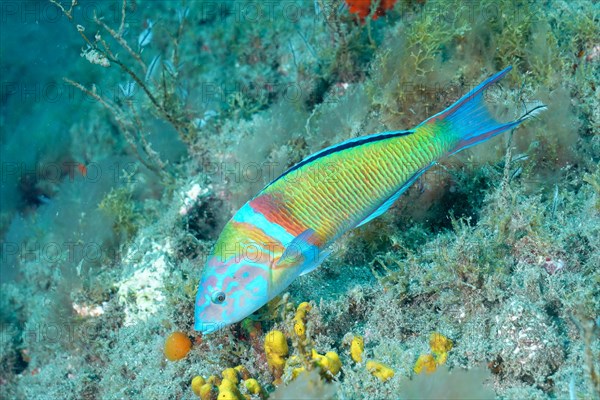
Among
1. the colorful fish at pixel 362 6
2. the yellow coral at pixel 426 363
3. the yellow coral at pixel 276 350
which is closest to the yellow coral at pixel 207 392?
the yellow coral at pixel 276 350

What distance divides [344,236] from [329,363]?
1671 millimetres

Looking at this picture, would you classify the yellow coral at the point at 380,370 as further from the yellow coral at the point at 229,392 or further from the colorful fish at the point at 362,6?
the colorful fish at the point at 362,6

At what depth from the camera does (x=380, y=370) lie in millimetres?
2887

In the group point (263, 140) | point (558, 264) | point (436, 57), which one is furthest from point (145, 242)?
point (558, 264)

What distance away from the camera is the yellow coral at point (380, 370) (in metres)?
2.86

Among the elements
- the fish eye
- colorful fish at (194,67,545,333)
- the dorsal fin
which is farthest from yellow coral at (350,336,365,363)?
the dorsal fin

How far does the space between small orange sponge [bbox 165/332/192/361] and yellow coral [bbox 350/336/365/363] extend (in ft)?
5.06

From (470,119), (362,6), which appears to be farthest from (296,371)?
(362,6)

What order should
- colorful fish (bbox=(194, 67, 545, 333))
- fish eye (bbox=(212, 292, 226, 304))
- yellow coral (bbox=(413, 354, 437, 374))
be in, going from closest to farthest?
yellow coral (bbox=(413, 354, 437, 374))
fish eye (bbox=(212, 292, 226, 304))
colorful fish (bbox=(194, 67, 545, 333))

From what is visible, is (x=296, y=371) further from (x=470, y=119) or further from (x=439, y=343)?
(x=470, y=119)

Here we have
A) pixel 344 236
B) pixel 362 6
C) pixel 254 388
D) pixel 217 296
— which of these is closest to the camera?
pixel 217 296

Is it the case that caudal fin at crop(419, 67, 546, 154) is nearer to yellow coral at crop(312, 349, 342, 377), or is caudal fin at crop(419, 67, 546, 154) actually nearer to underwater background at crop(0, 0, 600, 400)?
underwater background at crop(0, 0, 600, 400)

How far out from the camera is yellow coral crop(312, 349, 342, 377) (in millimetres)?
2943

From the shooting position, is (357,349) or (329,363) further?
(357,349)
